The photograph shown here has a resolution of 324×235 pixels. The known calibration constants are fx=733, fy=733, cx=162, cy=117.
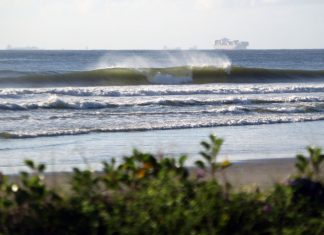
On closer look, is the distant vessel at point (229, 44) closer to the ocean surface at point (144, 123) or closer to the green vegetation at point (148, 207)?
the ocean surface at point (144, 123)

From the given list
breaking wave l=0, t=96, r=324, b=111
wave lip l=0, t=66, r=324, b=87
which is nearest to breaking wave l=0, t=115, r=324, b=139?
breaking wave l=0, t=96, r=324, b=111

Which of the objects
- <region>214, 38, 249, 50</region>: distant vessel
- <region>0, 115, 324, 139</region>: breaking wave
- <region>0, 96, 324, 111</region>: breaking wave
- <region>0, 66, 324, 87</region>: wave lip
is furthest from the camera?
<region>214, 38, 249, 50</region>: distant vessel

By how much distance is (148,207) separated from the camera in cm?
557

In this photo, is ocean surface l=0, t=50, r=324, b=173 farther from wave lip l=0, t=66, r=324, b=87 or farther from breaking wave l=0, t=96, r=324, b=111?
wave lip l=0, t=66, r=324, b=87

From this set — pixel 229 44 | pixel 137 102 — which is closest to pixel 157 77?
pixel 137 102

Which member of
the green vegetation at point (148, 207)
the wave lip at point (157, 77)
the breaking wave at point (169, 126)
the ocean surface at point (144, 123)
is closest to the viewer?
the green vegetation at point (148, 207)

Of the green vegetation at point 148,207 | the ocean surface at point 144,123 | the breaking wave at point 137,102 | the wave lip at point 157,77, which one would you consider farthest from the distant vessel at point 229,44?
the green vegetation at point 148,207

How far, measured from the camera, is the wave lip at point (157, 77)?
3161cm

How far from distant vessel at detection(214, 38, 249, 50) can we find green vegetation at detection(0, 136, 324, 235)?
162013 millimetres

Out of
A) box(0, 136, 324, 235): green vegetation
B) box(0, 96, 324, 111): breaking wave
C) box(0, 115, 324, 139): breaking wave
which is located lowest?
box(0, 136, 324, 235): green vegetation

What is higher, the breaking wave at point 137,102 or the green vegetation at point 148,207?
the breaking wave at point 137,102

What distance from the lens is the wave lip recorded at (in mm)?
31609

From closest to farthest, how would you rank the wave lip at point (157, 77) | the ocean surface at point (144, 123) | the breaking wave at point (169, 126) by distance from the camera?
the ocean surface at point (144, 123), the breaking wave at point (169, 126), the wave lip at point (157, 77)

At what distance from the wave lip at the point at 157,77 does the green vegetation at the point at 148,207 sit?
2487 centimetres
